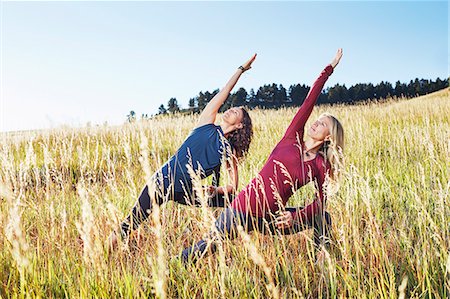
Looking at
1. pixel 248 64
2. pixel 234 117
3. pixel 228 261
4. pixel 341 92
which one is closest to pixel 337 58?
pixel 248 64

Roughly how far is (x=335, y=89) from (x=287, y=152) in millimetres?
57001

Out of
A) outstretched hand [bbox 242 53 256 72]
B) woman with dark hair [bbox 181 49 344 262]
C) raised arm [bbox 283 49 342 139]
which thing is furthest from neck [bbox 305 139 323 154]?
outstretched hand [bbox 242 53 256 72]

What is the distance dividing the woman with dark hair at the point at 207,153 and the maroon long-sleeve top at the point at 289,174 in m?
0.29

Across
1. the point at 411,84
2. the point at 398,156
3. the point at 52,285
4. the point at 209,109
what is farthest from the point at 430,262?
the point at 411,84

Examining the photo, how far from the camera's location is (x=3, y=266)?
2535 mm

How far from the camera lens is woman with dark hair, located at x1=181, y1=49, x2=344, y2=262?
2887mm

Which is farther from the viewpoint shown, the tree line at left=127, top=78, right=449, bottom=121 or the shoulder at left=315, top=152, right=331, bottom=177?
the tree line at left=127, top=78, right=449, bottom=121

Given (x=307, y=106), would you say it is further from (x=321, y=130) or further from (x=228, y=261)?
(x=228, y=261)

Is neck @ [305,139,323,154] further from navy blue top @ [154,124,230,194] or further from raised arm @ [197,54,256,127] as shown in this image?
raised arm @ [197,54,256,127]

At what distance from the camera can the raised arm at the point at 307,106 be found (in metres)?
3.27

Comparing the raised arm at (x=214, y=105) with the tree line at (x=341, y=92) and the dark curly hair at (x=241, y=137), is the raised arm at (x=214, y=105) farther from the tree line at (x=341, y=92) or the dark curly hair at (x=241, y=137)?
the tree line at (x=341, y=92)

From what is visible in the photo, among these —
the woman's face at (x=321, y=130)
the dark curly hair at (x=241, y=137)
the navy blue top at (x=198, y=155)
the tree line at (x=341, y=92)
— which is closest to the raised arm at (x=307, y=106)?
the woman's face at (x=321, y=130)

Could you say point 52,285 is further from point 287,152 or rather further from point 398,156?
point 398,156

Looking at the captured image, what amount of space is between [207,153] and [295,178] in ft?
2.61
